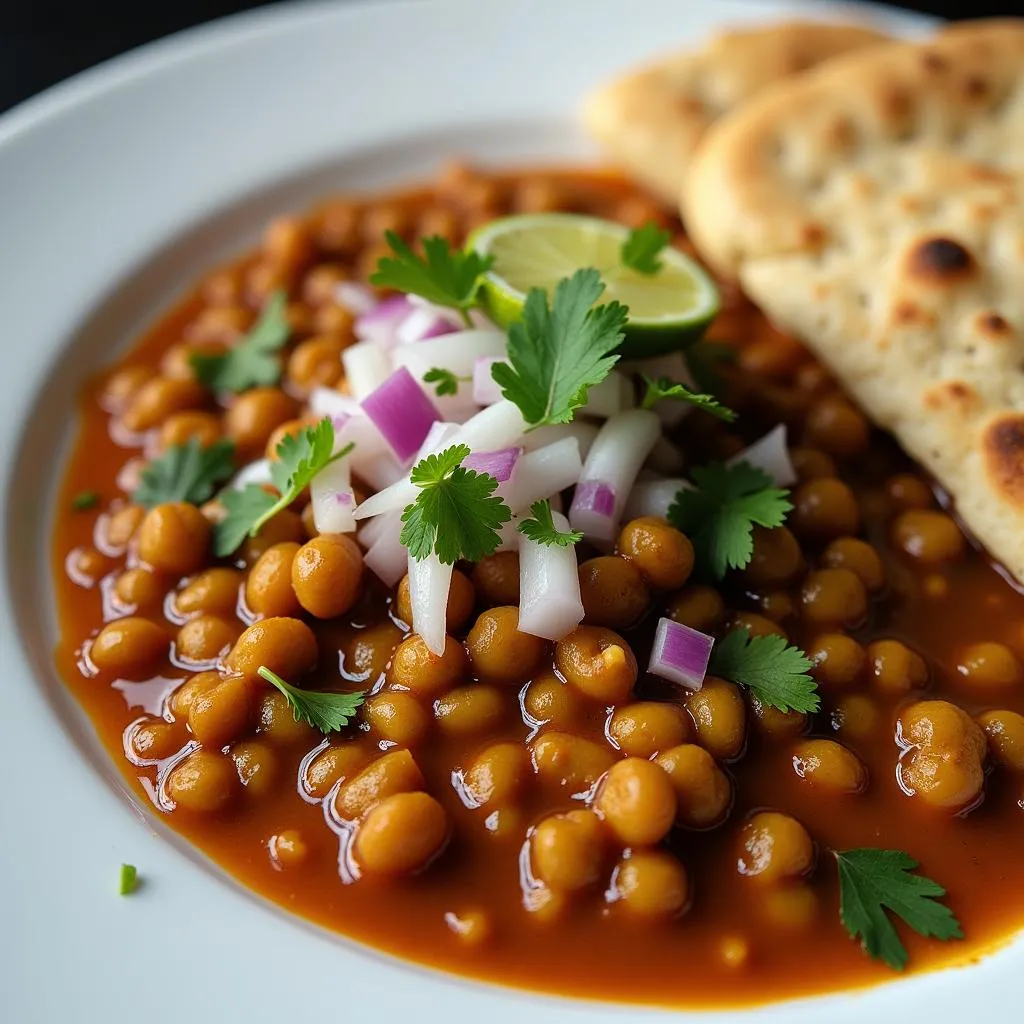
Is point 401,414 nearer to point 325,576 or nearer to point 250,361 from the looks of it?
point 325,576

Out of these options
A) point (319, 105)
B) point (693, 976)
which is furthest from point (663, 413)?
point (319, 105)

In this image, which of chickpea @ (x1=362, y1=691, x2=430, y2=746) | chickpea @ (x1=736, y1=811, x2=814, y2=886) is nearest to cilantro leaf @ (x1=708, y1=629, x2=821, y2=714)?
chickpea @ (x1=736, y1=811, x2=814, y2=886)

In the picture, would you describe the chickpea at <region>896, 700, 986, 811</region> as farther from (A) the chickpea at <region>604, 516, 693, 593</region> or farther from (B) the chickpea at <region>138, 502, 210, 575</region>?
(B) the chickpea at <region>138, 502, 210, 575</region>

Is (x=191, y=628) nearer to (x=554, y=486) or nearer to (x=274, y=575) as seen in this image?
(x=274, y=575)

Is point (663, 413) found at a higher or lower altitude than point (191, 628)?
lower

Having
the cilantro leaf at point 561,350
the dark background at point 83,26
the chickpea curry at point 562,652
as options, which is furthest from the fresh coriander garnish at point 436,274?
the dark background at point 83,26

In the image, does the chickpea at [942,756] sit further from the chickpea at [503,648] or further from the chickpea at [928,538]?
the chickpea at [503,648]
